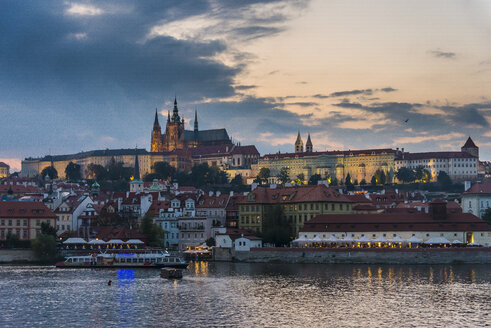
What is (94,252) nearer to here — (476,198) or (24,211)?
(24,211)

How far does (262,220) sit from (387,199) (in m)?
41.1

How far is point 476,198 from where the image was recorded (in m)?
134

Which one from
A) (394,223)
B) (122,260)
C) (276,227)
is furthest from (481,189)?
(122,260)

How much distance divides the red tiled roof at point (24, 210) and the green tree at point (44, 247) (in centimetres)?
900

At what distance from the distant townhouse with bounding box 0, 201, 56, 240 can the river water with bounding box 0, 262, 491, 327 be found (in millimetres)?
21896

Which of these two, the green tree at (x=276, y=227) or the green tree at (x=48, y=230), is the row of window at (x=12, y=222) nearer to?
the green tree at (x=48, y=230)

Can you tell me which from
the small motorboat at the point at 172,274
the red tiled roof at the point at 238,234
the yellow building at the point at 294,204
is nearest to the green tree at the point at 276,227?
the yellow building at the point at 294,204

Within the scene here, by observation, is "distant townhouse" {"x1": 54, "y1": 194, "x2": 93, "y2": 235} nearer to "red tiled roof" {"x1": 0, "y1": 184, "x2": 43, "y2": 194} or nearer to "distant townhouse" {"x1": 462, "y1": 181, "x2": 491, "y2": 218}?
"red tiled roof" {"x1": 0, "y1": 184, "x2": 43, "y2": 194}

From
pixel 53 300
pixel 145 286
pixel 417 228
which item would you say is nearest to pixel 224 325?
pixel 53 300

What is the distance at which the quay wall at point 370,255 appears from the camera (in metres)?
93.8

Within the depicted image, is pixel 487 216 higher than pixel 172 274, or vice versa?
pixel 487 216

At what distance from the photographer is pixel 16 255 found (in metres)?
106

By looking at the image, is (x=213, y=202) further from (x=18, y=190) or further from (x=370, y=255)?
(x=18, y=190)

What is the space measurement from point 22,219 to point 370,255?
46936 mm
